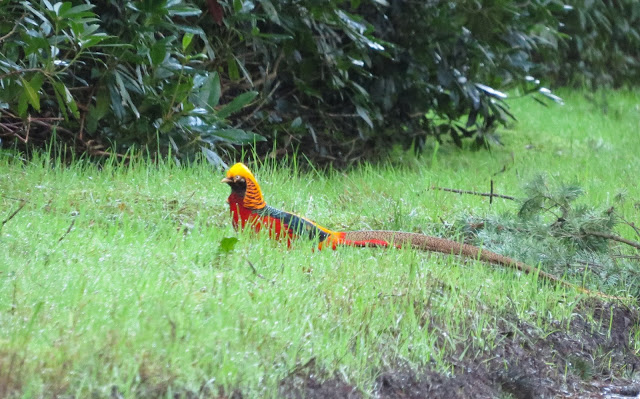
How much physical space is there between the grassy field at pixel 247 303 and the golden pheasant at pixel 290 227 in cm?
8

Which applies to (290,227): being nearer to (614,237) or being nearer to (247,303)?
(247,303)


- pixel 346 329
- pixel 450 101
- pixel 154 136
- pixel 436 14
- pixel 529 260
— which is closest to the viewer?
pixel 346 329

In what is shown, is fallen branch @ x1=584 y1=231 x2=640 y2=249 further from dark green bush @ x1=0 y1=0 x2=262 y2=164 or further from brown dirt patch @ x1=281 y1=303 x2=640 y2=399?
dark green bush @ x1=0 y1=0 x2=262 y2=164

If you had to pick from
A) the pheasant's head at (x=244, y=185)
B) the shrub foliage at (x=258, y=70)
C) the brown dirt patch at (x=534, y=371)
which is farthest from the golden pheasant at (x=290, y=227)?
the shrub foliage at (x=258, y=70)

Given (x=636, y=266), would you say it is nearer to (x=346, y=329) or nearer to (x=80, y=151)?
(x=346, y=329)

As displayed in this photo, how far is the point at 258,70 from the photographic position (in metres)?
7.31

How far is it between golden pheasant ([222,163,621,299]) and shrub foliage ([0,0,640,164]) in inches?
48.7

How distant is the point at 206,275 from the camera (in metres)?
3.45

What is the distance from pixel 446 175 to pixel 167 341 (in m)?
4.40

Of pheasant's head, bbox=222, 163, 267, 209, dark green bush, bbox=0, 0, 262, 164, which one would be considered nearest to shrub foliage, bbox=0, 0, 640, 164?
dark green bush, bbox=0, 0, 262, 164

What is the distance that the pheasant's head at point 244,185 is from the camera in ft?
13.7

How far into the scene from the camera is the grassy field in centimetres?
268

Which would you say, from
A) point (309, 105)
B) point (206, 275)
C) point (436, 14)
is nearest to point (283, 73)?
point (309, 105)

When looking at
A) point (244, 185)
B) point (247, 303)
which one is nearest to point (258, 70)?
point (244, 185)
